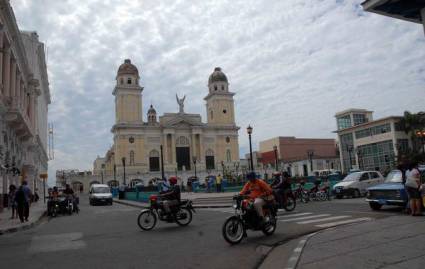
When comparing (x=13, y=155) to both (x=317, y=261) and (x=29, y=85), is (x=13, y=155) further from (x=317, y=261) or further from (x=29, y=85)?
(x=317, y=261)

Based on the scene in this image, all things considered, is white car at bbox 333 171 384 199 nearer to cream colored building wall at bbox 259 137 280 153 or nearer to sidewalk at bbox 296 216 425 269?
sidewalk at bbox 296 216 425 269

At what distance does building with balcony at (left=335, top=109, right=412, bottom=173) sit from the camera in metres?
58.2

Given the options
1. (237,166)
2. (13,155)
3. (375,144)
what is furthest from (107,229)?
(237,166)

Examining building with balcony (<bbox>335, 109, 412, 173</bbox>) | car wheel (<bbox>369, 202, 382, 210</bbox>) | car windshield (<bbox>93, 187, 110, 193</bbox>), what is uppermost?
building with balcony (<bbox>335, 109, 412, 173</bbox>)

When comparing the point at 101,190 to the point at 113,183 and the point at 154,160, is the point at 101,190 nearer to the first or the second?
the point at 113,183

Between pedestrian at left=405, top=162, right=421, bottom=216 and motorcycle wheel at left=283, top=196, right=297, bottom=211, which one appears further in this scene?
motorcycle wheel at left=283, top=196, right=297, bottom=211

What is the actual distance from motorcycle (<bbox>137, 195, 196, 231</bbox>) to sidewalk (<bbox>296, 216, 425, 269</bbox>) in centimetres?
463

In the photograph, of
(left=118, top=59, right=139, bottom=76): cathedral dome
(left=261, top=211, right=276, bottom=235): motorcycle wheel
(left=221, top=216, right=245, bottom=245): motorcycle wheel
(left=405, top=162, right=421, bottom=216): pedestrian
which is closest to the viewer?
(left=221, top=216, right=245, bottom=245): motorcycle wheel

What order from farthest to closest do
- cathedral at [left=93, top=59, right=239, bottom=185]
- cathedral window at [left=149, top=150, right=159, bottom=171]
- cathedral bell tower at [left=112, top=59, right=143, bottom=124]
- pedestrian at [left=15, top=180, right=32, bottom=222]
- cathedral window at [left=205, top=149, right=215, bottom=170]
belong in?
cathedral window at [left=205, top=149, right=215, bottom=170] < cathedral window at [left=149, top=150, right=159, bottom=171] < cathedral bell tower at [left=112, top=59, right=143, bottom=124] < cathedral at [left=93, top=59, right=239, bottom=185] < pedestrian at [left=15, top=180, right=32, bottom=222]

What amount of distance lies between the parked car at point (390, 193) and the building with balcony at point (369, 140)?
4158 cm

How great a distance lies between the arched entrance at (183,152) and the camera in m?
84.0

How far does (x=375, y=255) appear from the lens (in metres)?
6.50

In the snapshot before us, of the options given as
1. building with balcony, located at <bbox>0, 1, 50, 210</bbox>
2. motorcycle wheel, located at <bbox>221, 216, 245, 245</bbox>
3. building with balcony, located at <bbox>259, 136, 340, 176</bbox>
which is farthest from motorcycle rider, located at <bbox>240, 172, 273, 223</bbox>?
building with balcony, located at <bbox>259, 136, 340, 176</bbox>

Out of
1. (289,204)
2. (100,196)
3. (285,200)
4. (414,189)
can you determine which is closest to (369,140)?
(100,196)
